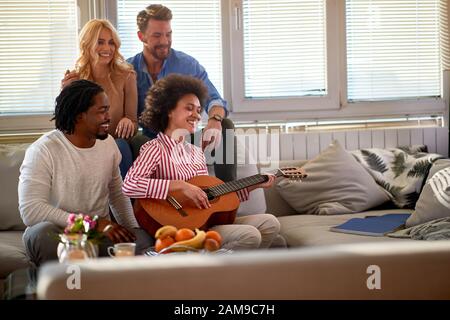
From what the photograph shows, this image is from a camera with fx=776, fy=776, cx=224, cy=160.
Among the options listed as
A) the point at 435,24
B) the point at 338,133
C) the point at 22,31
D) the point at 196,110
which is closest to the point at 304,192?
the point at 338,133

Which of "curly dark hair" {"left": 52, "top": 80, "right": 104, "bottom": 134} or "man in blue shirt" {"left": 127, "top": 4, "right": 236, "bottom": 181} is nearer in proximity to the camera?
"curly dark hair" {"left": 52, "top": 80, "right": 104, "bottom": 134}

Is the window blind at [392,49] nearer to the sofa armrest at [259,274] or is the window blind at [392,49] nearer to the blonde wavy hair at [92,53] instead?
the blonde wavy hair at [92,53]

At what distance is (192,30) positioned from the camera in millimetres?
4359

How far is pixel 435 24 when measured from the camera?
15.1ft

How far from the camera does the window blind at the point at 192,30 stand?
4.27 meters

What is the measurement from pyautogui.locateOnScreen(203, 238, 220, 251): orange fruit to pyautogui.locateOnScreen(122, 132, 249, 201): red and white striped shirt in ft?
2.22

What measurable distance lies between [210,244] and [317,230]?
1162 mm

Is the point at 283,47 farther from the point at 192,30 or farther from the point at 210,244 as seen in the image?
the point at 210,244

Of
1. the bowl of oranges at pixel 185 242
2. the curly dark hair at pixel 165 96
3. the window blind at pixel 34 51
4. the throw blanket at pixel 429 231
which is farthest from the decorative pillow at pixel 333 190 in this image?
the bowl of oranges at pixel 185 242

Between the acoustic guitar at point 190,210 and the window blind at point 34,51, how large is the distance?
1.42 metres

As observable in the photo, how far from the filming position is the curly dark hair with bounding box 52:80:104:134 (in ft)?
10.1

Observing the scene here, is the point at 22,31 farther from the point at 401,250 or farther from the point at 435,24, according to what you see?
the point at 401,250

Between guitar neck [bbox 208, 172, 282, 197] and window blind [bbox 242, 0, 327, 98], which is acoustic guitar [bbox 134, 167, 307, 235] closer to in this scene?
guitar neck [bbox 208, 172, 282, 197]

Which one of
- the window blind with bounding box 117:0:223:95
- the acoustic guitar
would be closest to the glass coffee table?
the acoustic guitar
